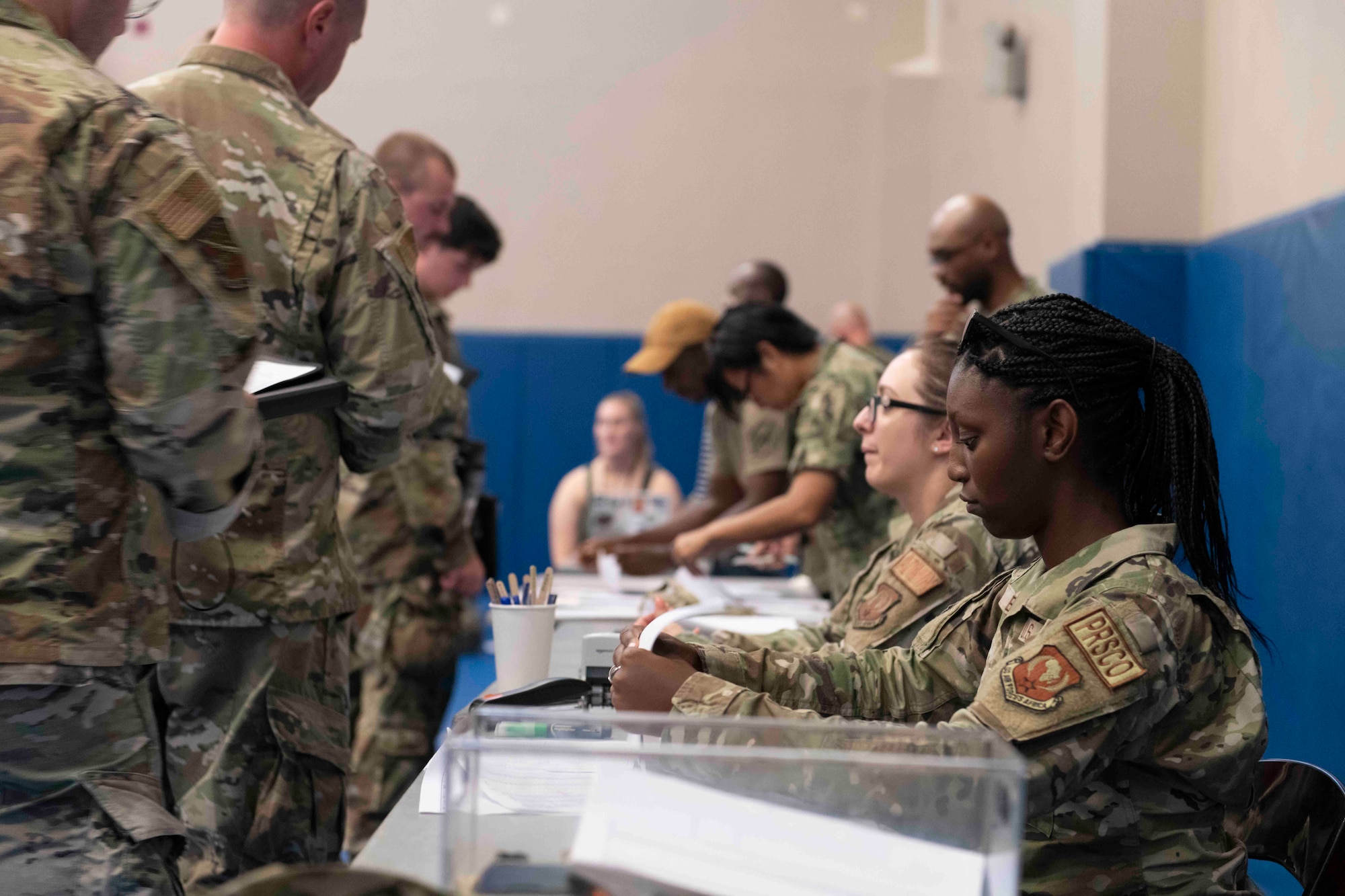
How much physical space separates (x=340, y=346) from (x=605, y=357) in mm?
5074

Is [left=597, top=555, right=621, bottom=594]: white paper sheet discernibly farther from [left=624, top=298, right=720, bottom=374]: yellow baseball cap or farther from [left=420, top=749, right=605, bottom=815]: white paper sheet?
[left=420, top=749, right=605, bottom=815]: white paper sheet

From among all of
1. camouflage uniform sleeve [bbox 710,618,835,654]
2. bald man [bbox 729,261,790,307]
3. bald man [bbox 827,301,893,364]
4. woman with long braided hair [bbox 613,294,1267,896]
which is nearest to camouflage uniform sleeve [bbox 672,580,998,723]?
woman with long braided hair [bbox 613,294,1267,896]

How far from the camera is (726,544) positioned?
2980mm

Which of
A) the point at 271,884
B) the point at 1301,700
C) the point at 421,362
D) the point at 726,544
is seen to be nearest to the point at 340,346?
the point at 421,362

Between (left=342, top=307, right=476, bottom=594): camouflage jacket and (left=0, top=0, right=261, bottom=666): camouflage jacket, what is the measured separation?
183cm

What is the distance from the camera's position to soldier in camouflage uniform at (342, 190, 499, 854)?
121 inches

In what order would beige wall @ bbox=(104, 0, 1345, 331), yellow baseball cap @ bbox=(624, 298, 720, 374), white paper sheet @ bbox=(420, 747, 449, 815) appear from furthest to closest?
beige wall @ bbox=(104, 0, 1345, 331)
yellow baseball cap @ bbox=(624, 298, 720, 374)
white paper sheet @ bbox=(420, 747, 449, 815)

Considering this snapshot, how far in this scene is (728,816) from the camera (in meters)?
0.73

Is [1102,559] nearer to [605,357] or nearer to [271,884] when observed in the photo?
[271,884]

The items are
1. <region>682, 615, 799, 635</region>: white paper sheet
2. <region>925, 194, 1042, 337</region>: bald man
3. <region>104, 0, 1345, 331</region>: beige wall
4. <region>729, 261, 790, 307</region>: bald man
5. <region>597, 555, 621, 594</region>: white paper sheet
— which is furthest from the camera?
<region>104, 0, 1345, 331</region>: beige wall

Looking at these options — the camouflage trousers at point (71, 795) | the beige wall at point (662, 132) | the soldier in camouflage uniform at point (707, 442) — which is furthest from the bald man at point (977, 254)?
the beige wall at point (662, 132)

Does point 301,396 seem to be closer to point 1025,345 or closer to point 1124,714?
point 1025,345

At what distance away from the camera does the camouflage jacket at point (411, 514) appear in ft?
10.00

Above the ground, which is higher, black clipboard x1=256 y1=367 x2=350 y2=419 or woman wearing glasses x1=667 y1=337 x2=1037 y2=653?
black clipboard x1=256 y1=367 x2=350 y2=419
